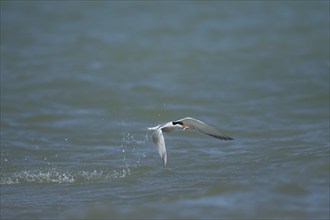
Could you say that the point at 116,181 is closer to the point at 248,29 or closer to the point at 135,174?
the point at 135,174

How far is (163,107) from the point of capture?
14.8 meters

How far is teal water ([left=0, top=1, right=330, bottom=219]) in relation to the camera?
339 inches

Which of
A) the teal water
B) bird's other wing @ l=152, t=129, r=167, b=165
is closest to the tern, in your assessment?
bird's other wing @ l=152, t=129, r=167, b=165

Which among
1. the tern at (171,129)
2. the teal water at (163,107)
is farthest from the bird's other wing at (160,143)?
the teal water at (163,107)

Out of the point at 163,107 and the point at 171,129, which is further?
the point at 163,107

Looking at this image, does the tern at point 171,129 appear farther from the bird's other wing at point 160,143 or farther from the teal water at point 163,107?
the teal water at point 163,107

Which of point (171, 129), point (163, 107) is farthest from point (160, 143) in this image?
point (163, 107)

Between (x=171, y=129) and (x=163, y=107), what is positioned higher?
(x=163, y=107)

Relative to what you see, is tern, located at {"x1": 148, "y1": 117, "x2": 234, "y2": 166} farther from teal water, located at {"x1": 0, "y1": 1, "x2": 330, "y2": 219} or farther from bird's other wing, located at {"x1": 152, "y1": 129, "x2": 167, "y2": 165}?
teal water, located at {"x1": 0, "y1": 1, "x2": 330, "y2": 219}

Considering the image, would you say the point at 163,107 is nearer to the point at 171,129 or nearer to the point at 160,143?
the point at 171,129

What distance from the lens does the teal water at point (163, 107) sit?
8602 mm

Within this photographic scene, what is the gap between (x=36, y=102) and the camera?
1550cm

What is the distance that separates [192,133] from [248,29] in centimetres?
1072

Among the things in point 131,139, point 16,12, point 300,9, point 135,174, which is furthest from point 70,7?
point 135,174
